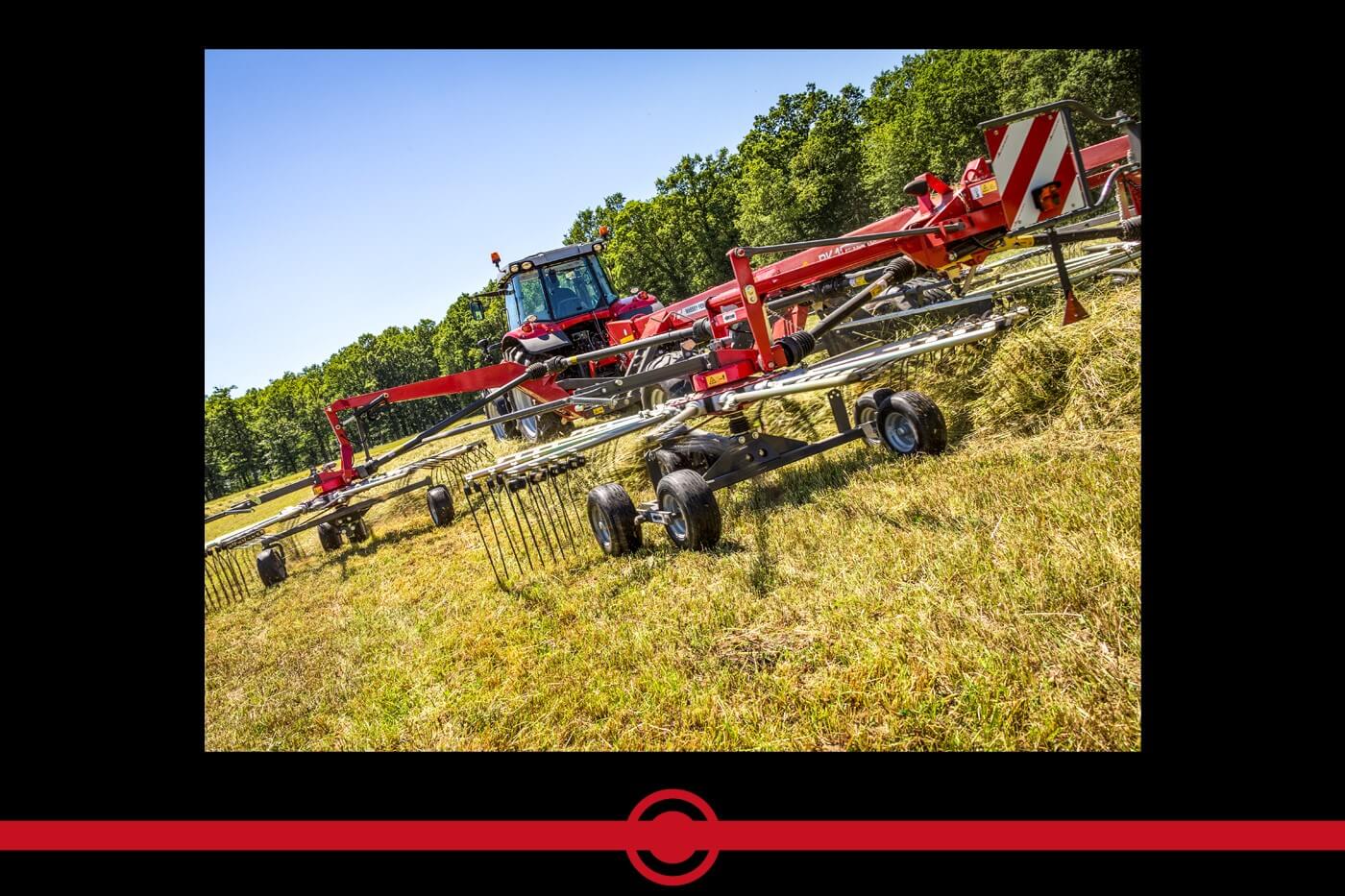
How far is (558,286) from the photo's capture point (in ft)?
30.1

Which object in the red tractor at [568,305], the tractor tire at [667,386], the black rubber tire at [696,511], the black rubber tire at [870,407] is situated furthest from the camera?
the red tractor at [568,305]

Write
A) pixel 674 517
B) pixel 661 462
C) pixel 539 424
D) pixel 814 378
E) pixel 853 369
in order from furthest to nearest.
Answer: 1. pixel 539 424
2. pixel 661 462
3. pixel 674 517
4. pixel 814 378
5. pixel 853 369

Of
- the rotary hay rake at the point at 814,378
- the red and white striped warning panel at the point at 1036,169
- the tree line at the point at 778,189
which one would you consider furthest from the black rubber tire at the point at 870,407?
the tree line at the point at 778,189

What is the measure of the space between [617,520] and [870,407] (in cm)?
192

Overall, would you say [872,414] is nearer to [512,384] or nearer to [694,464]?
[694,464]

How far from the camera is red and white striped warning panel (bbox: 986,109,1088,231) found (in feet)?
11.8

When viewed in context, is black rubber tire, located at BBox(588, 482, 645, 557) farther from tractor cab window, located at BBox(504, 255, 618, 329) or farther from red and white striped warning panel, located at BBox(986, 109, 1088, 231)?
tractor cab window, located at BBox(504, 255, 618, 329)

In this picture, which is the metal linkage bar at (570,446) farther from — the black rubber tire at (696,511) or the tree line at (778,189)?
the tree line at (778,189)

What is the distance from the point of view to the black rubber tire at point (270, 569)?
257 inches

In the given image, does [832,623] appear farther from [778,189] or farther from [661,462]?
[778,189]

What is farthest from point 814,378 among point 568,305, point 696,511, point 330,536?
point 330,536
